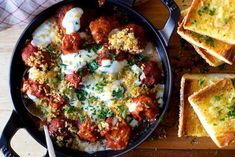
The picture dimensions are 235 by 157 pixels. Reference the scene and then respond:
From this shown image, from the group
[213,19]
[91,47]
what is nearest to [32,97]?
[91,47]

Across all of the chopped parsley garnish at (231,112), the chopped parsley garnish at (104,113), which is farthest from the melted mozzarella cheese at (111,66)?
the chopped parsley garnish at (231,112)

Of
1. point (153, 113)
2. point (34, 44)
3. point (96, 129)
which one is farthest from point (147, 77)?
point (34, 44)

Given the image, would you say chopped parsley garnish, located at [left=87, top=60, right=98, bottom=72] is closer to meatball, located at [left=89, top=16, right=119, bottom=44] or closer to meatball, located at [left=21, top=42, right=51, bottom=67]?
meatball, located at [left=89, top=16, right=119, bottom=44]

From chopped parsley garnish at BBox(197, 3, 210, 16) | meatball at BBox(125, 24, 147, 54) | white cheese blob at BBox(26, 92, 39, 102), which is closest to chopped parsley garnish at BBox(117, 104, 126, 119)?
meatball at BBox(125, 24, 147, 54)

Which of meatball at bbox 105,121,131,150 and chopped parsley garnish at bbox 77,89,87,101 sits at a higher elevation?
chopped parsley garnish at bbox 77,89,87,101

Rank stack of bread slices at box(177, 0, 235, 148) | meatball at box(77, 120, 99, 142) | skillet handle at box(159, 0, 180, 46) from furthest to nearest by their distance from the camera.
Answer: meatball at box(77, 120, 99, 142) < stack of bread slices at box(177, 0, 235, 148) < skillet handle at box(159, 0, 180, 46)

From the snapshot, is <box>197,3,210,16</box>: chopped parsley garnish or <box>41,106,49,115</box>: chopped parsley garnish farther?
<box>41,106,49,115</box>: chopped parsley garnish

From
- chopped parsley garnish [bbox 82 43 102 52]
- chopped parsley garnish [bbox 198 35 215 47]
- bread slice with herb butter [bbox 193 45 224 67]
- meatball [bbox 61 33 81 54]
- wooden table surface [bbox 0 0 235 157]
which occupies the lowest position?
wooden table surface [bbox 0 0 235 157]

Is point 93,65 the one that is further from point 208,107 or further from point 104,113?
point 208,107

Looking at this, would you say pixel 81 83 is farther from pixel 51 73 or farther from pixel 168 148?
pixel 168 148
